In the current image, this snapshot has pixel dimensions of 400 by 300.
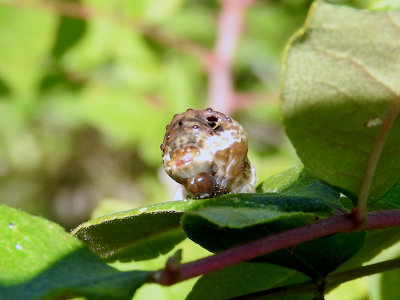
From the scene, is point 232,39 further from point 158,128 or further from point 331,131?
point 331,131

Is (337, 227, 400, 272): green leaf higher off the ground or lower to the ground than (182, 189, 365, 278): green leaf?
higher

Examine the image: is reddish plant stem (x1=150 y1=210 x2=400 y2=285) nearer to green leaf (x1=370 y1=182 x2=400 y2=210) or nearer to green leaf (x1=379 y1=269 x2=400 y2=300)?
green leaf (x1=370 y1=182 x2=400 y2=210)

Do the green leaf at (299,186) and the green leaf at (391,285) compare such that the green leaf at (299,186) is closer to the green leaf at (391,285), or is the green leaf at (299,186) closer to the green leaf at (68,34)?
the green leaf at (391,285)

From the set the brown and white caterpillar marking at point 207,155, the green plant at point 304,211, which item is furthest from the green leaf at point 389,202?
the brown and white caterpillar marking at point 207,155

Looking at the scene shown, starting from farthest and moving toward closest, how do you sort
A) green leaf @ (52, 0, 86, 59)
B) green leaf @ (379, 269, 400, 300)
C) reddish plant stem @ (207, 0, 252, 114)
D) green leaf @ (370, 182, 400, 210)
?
green leaf @ (52, 0, 86, 59)
reddish plant stem @ (207, 0, 252, 114)
green leaf @ (379, 269, 400, 300)
green leaf @ (370, 182, 400, 210)

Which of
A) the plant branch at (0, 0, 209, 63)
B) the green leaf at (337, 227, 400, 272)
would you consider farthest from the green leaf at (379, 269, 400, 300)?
the plant branch at (0, 0, 209, 63)

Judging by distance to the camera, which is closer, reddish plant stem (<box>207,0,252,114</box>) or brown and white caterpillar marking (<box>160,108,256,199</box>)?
brown and white caterpillar marking (<box>160,108,256,199</box>)

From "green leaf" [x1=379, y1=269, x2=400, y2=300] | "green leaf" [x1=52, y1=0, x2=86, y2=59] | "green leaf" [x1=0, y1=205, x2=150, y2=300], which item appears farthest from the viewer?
"green leaf" [x1=52, y1=0, x2=86, y2=59]

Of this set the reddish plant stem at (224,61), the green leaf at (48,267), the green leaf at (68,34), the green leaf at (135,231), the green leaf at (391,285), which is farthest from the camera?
the green leaf at (68,34)
